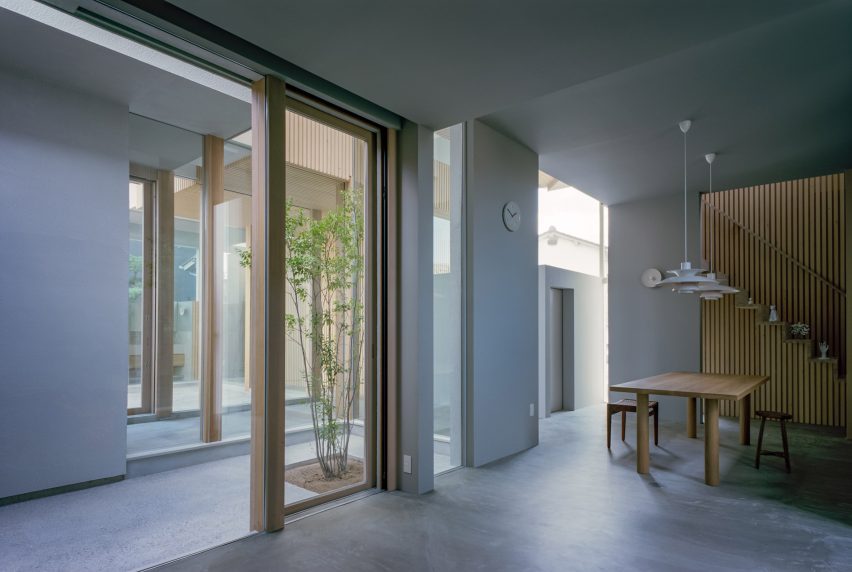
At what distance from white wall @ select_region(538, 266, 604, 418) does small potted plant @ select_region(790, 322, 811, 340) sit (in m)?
2.59

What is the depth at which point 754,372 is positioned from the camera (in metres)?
7.48

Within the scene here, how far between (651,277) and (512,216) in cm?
331

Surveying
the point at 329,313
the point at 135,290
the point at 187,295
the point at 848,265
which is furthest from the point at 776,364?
the point at 135,290

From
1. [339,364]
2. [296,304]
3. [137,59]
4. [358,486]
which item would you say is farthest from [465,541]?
[137,59]

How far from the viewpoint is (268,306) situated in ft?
10.0

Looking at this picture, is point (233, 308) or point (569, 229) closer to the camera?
point (233, 308)

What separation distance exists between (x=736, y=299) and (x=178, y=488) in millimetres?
7329

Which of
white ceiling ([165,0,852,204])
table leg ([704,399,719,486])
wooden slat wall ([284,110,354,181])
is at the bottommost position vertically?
table leg ([704,399,719,486])

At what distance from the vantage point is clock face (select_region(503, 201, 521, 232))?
5.00 meters

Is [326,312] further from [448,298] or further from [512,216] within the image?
[512,216]

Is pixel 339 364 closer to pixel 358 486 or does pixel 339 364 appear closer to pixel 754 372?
pixel 358 486

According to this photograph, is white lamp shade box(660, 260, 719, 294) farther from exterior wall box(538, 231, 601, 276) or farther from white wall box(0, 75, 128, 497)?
white wall box(0, 75, 128, 497)

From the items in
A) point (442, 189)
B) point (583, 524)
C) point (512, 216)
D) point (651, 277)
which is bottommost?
point (583, 524)

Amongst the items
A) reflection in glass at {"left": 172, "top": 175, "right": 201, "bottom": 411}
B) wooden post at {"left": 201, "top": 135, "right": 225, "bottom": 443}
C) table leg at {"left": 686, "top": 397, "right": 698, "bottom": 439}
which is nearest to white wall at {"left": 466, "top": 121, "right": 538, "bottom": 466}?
table leg at {"left": 686, "top": 397, "right": 698, "bottom": 439}
